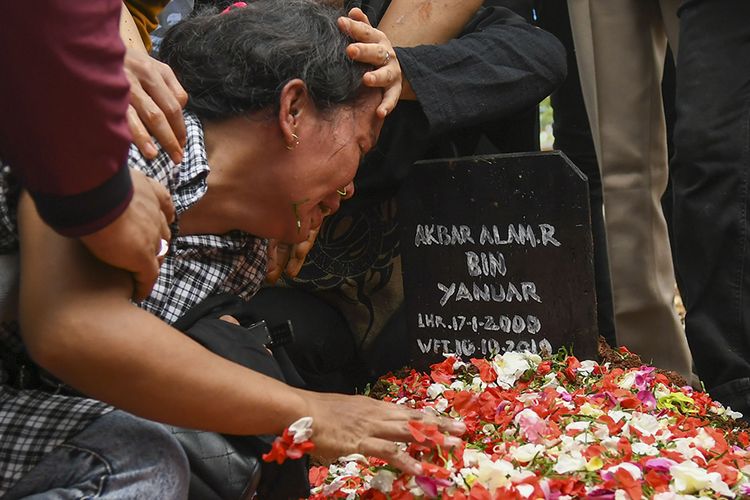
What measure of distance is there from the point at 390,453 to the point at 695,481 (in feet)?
1.82

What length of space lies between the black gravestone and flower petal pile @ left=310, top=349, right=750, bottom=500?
0.11 meters

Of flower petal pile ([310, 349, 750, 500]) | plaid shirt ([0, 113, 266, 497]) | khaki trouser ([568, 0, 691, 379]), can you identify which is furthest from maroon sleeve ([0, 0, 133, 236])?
khaki trouser ([568, 0, 691, 379])

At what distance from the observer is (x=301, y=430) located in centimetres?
176

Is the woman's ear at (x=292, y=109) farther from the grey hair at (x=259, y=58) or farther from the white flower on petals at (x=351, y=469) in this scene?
the white flower on petals at (x=351, y=469)

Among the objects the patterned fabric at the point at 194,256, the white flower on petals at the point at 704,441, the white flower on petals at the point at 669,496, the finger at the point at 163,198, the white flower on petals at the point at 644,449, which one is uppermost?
the finger at the point at 163,198

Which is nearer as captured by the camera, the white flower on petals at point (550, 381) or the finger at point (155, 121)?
the finger at point (155, 121)

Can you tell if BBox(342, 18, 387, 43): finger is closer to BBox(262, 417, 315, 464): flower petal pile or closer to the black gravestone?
the black gravestone

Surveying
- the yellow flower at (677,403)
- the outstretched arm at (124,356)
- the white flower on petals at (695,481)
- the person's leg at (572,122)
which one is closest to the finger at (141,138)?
the outstretched arm at (124,356)

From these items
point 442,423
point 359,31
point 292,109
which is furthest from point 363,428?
point 359,31

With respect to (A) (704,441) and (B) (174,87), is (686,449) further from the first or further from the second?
(B) (174,87)

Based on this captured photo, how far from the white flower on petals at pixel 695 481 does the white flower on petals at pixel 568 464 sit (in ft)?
0.52

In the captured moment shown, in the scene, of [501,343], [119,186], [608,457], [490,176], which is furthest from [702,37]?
[119,186]

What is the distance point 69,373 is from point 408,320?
1.49 metres

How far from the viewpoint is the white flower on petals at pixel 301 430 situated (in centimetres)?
175
